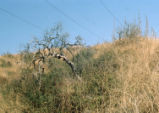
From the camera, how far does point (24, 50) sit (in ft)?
32.7

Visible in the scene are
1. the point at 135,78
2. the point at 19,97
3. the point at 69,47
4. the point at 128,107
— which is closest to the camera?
the point at 128,107

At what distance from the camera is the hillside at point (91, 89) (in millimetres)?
4004

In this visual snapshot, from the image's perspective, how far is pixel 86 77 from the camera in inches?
225

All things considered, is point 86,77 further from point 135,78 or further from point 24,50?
point 24,50

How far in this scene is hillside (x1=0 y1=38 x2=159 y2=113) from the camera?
4.00 m

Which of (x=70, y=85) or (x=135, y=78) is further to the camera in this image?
(x=70, y=85)

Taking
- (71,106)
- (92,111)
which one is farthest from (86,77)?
(92,111)

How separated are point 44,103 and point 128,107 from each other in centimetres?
259

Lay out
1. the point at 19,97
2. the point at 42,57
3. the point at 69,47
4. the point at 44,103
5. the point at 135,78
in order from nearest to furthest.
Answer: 1. the point at 135,78
2. the point at 44,103
3. the point at 19,97
4. the point at 42,57
5. the point at 69,47

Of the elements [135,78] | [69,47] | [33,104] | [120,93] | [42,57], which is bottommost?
[33,104]

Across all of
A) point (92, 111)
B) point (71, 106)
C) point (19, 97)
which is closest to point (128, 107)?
point (92, 111)

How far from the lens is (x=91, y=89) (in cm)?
523

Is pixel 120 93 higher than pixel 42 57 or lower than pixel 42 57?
lower

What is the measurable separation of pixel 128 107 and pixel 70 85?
231 cm
